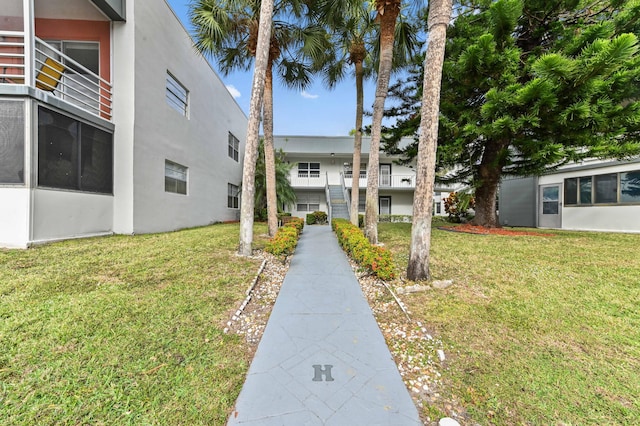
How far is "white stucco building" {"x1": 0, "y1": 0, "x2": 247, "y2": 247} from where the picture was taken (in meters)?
5.13

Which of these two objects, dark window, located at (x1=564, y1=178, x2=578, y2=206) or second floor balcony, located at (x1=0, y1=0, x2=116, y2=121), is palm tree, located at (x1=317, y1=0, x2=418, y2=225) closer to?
second floor balcony, located at (x1=0, y1=0, x2=116, y2=121)

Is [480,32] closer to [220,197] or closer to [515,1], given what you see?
[515,1]

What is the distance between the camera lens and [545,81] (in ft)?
20.7

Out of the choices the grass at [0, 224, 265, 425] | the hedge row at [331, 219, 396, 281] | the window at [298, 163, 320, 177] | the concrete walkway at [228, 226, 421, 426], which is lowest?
the concrete walkway at [228, 226, 421, 426]

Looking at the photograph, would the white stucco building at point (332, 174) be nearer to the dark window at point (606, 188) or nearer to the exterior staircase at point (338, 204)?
the exterior staircase at point (338, 204)

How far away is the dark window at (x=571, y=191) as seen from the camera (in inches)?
449

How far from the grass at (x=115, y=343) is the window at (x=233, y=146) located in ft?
40.3

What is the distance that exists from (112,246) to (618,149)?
13.0m

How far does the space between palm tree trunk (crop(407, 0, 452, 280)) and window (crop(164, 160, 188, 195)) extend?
8.65 m

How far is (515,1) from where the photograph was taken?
6633mm

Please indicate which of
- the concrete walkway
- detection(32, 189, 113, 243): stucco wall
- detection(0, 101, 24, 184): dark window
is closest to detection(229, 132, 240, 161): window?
detection(32, 189, 113, 243): stucco wall

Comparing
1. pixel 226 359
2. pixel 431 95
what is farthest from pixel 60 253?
pixel 431 95

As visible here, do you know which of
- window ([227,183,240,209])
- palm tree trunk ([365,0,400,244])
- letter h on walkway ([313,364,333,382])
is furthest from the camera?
window ([227,183,240,209])

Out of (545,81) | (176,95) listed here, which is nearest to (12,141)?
(176,95)
